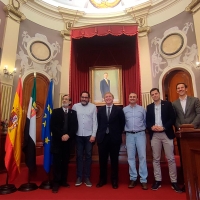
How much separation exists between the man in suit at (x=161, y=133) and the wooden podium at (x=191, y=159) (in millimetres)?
888

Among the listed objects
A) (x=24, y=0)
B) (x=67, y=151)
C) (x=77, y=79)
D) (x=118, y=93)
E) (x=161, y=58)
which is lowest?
(x=67, y=151)

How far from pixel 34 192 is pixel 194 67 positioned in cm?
433

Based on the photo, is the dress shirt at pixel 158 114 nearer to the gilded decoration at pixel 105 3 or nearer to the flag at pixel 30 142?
the flag at pixel 30 142

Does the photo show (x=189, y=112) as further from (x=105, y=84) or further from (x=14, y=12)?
(x=14, y=12)

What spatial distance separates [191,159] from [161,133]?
99 cm

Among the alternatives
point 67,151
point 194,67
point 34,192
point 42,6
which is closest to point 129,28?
point 194,67

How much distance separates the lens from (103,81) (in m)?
5.63

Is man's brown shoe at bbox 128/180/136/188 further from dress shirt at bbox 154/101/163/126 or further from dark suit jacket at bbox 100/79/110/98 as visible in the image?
dark suit jacket at bbox 100/79/110/98

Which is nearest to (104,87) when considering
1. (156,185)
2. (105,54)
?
(105,54)

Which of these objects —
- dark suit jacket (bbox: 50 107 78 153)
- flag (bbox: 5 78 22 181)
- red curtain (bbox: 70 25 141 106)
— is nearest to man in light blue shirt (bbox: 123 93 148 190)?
dark suit jacket (bbox: 50 107 78 153)

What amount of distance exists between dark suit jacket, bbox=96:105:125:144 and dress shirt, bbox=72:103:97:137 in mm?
88

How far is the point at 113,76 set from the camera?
18.4 ft

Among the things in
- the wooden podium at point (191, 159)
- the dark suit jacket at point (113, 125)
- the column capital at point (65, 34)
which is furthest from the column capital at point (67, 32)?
the wooden podium at point (191, 159)

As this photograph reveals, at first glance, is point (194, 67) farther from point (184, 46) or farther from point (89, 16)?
point (89, 16)
